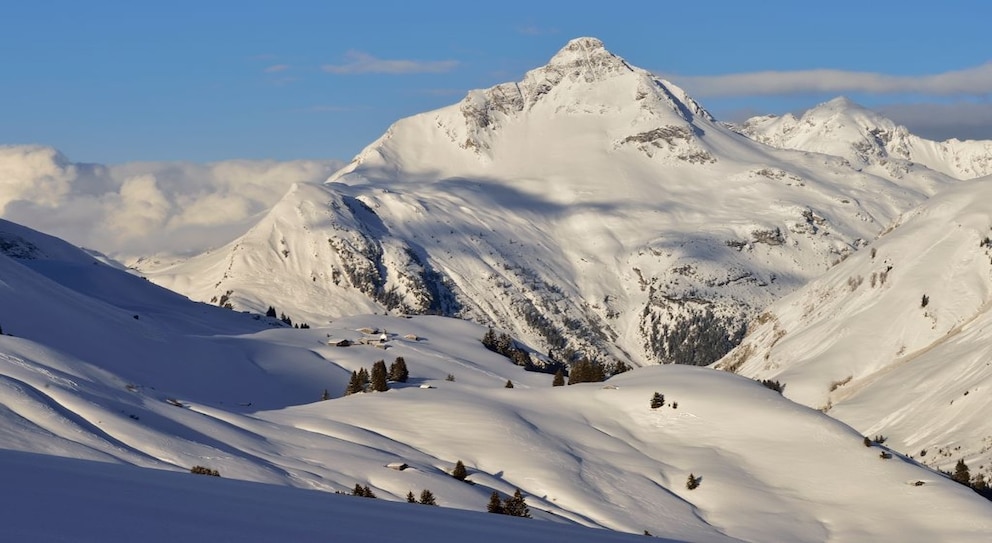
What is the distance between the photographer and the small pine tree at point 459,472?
7819cm

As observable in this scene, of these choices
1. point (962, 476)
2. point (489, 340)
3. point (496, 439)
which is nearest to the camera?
point (496, 439)

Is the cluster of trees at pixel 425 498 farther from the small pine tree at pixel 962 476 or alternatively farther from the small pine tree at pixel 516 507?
the small pine tree at pixel 962 476

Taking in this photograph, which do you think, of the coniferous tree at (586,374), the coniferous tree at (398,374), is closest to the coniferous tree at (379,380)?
the coniferous tree at (398,374)

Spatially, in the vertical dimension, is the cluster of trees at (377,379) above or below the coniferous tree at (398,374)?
below

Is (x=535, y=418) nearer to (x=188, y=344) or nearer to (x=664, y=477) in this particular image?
(x=664, y=477)

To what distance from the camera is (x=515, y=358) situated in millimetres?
181875

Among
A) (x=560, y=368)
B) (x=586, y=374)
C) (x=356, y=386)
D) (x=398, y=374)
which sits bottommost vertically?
(x=356, y=386)

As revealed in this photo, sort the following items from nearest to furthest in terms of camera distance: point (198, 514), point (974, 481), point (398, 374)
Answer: point (198, 514), point (974, 481), point (398, 374)

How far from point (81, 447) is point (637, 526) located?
31376mm

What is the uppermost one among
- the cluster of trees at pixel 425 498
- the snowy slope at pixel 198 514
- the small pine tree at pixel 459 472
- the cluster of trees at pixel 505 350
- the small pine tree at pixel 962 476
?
the cluster of trees at pixel 505 350

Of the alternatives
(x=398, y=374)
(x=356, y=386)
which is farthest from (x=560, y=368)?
(x=356, y=386)

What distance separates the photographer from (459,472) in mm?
78500

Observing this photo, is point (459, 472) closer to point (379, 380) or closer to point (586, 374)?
point (379, 380)

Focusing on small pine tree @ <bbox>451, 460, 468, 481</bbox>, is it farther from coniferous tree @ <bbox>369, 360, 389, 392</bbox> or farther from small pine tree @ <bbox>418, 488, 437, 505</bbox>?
coniferous tree @ <bbox>369, 360, 389, 392</bbox>
